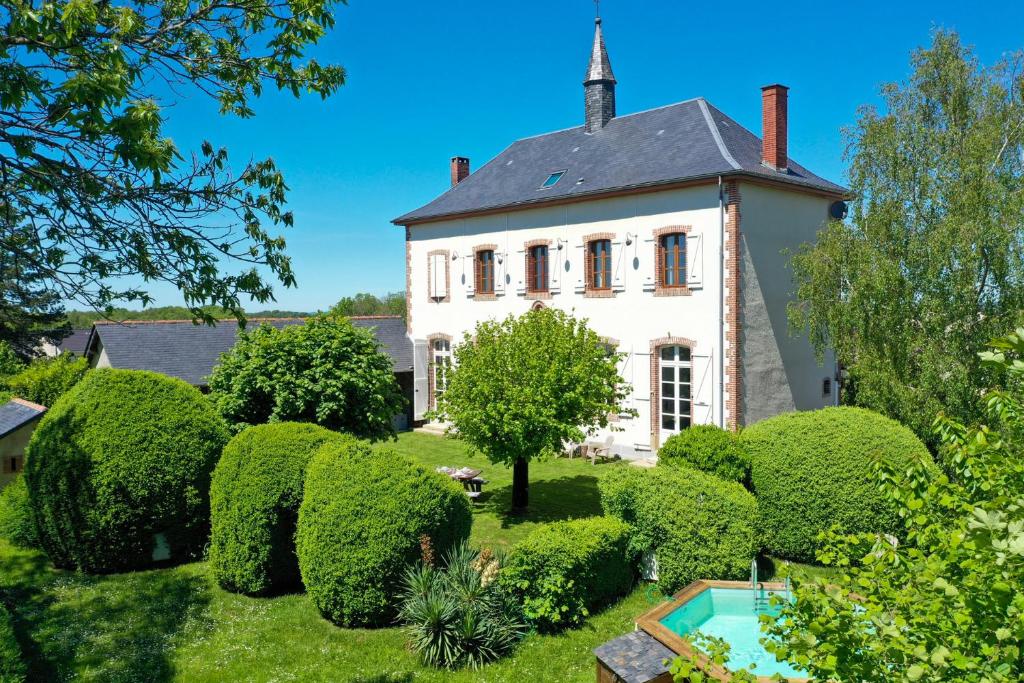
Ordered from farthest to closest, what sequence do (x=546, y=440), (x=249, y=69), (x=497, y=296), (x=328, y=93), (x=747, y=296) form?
(x=497, y=296), (x=747, y=296), (x=546, y=440), (x=328, y=93), (x=249, y=69)

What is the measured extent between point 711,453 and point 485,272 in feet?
Result: 44.8

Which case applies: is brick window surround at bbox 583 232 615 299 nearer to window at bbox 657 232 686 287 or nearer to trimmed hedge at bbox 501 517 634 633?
window at bbox 657 232 686 287

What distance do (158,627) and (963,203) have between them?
15.7 metres

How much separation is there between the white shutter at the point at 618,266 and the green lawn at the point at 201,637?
423 inches

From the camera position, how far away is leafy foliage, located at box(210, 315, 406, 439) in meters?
13.4

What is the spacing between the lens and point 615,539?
10.0 metres

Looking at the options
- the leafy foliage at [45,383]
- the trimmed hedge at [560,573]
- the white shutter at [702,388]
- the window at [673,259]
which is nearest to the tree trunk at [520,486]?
the trimmed hedge at [560,573]

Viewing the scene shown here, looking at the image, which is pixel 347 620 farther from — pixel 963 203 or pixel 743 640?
pixel 963 203

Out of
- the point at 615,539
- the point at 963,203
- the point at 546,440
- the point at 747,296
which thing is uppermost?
the point at 963,203

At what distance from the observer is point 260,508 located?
1004cm

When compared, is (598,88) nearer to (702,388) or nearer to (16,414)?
(702,388)

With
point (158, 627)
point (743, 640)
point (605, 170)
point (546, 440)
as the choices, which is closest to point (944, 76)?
point (605, 170)

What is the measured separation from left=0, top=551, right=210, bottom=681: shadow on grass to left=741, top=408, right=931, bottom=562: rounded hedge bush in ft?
29.1

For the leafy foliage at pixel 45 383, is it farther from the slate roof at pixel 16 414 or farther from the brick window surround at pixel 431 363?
the brick window surround at pixel 431 363
